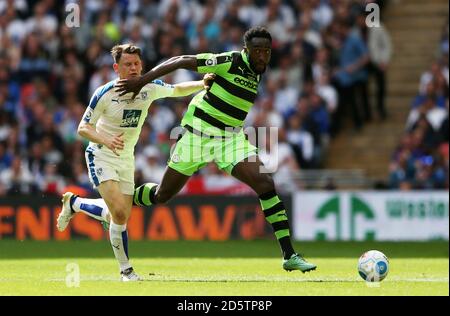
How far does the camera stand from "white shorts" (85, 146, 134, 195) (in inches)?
473

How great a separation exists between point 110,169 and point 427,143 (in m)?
10.8

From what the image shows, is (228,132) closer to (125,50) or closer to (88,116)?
(125,50)

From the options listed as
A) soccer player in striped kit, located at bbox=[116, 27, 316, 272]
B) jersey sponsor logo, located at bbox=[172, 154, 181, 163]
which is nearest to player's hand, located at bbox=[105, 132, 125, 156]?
soccer player in striped kit, located at bbox=[116, 27, 316, 272]

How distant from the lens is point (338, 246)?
62.8ft

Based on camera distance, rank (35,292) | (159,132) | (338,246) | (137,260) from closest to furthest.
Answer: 1. (35,292)
2. (137,260)
3. (338,246)
4. (159,132)

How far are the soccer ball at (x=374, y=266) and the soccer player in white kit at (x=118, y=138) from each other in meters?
2.39

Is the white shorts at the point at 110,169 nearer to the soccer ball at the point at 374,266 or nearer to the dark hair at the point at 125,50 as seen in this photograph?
the dark hair at the point at 125,50

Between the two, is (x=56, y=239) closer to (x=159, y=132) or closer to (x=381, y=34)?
(x=159, y=132)

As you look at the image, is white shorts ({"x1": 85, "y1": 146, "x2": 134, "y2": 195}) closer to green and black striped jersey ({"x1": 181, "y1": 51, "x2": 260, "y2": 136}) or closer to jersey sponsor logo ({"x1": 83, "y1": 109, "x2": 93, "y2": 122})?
jersey sponsor logo ({"x1": 83, "y1": 109, "x2": 93, "y2": 122})

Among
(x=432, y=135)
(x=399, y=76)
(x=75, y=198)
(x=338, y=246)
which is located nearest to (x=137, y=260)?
(x=75, y=198)

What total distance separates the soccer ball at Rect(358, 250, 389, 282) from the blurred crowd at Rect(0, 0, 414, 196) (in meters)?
10.3

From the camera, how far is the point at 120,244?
11930 mm

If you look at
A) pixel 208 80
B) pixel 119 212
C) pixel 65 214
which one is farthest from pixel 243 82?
pixel 65 214

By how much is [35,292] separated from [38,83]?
45.8 feet
